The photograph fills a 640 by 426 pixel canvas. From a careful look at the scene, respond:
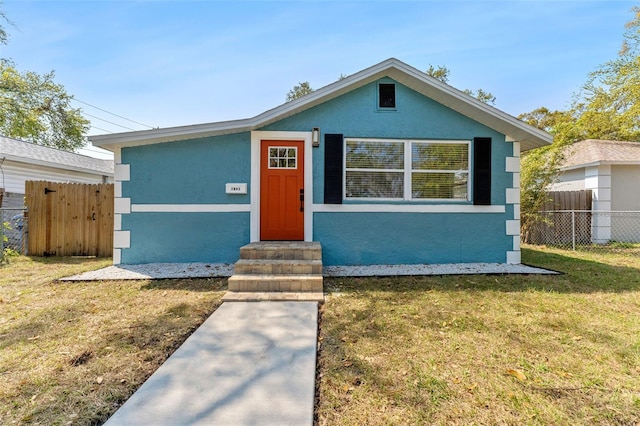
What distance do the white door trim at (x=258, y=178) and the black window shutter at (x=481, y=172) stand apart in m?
3.38

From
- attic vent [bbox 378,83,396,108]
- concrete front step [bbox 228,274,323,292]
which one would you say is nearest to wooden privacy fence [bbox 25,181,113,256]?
concrete front step [bbox 228,274,323,292]

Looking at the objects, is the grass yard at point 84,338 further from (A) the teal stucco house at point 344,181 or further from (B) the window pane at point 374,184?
(B) the window pane at point 374,184

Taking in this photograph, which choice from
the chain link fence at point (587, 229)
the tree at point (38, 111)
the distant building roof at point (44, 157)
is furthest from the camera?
the tree at point (38, 111)

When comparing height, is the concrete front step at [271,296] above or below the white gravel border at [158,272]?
below

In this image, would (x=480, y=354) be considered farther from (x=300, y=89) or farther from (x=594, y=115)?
(x=300, y=89)

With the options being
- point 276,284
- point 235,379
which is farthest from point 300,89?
point 235,379

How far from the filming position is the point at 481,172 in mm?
6117

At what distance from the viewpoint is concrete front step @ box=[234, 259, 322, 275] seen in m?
4.68

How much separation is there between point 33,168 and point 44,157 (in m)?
0.82

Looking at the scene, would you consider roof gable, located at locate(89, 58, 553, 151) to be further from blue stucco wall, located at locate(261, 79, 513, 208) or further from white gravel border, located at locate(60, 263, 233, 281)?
white gravel border, located at locate(60, 263, 233, 281)

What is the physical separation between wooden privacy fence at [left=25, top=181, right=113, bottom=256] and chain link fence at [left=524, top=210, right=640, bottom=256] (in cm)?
1229

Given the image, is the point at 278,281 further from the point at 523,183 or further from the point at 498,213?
the point at 523,183

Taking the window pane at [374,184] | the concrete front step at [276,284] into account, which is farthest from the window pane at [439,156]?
the concrete front step at [276,284]

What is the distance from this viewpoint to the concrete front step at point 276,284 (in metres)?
4.34
